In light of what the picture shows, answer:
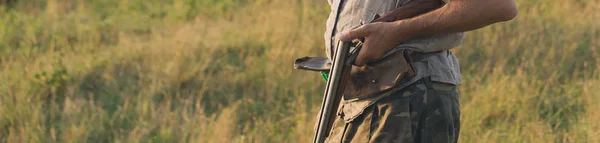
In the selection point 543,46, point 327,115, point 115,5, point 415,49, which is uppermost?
point 415,49

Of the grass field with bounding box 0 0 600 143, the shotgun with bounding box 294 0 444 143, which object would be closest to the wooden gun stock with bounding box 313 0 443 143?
the shotgun with bounding box 294 0 444 143

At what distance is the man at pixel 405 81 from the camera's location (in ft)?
6.57

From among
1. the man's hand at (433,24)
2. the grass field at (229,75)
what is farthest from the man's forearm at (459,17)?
the grass field at (229,75)

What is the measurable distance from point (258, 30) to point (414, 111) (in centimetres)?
414

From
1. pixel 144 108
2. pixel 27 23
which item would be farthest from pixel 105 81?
pixel 27 23

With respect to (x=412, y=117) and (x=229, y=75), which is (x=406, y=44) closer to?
(x=412, y=117)

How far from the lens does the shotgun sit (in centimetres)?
205

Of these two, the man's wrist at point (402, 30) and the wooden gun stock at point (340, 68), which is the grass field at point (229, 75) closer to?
the wooden gun stock at point (340, 68)

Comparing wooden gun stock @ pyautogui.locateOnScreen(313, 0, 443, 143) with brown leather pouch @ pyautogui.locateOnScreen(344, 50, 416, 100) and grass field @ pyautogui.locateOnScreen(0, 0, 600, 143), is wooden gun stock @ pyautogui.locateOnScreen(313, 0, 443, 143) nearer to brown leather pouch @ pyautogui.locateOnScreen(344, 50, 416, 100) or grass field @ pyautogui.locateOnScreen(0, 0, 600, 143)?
brown leather pouch @ pyautogui.locateOnScreen(344, 50, 416, 100)

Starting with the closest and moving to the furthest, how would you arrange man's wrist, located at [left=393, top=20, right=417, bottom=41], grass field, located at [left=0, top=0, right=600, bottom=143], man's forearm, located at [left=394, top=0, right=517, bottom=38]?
man's forearm, located at [left=394, top=0, right=517, bottom=38] → man's wrist, located at [left=393, top=20, right=417, bottom=41] → grass field, located at [left=0, top=0, right=600, bottom=143]

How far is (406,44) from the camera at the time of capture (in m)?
2.07

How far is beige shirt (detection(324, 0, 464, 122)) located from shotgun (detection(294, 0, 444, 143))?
0.18ft

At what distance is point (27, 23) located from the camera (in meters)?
6.63

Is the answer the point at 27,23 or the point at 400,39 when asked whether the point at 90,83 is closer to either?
the point at 27,23
